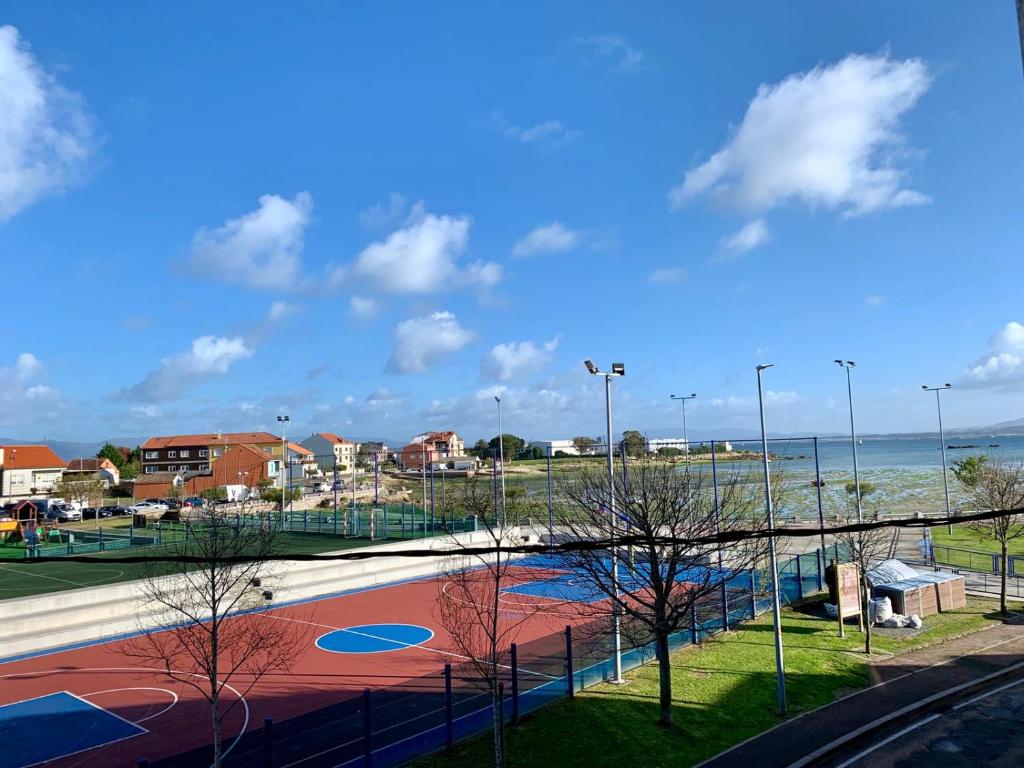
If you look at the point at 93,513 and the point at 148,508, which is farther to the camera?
the point at 148,508

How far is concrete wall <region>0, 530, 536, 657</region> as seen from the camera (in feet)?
80.1

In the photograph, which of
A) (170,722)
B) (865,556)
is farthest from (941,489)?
(170,722)

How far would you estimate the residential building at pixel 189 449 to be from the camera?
358 feet

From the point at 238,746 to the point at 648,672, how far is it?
442 inches

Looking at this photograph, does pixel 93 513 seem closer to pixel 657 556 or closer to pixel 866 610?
pixel 657 556

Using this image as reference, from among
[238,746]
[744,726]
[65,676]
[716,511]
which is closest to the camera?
[238,746]

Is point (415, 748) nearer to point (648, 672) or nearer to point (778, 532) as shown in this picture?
point (648, 672)

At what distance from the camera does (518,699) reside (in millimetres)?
16297

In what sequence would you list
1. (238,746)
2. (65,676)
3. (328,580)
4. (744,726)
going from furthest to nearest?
1. (328,580)
2. (65,676)
3. (744,726)
4. (238,746)

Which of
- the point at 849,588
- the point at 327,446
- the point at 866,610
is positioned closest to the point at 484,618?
the point at 849,588

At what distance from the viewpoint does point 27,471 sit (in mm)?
92688

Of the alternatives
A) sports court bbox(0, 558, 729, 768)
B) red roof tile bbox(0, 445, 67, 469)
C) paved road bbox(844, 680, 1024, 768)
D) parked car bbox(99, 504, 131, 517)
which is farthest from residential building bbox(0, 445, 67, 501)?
paved road bbox(844, 680, 1024, 768)

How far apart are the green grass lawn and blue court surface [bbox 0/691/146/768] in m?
8.76

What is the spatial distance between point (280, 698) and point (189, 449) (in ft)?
343
